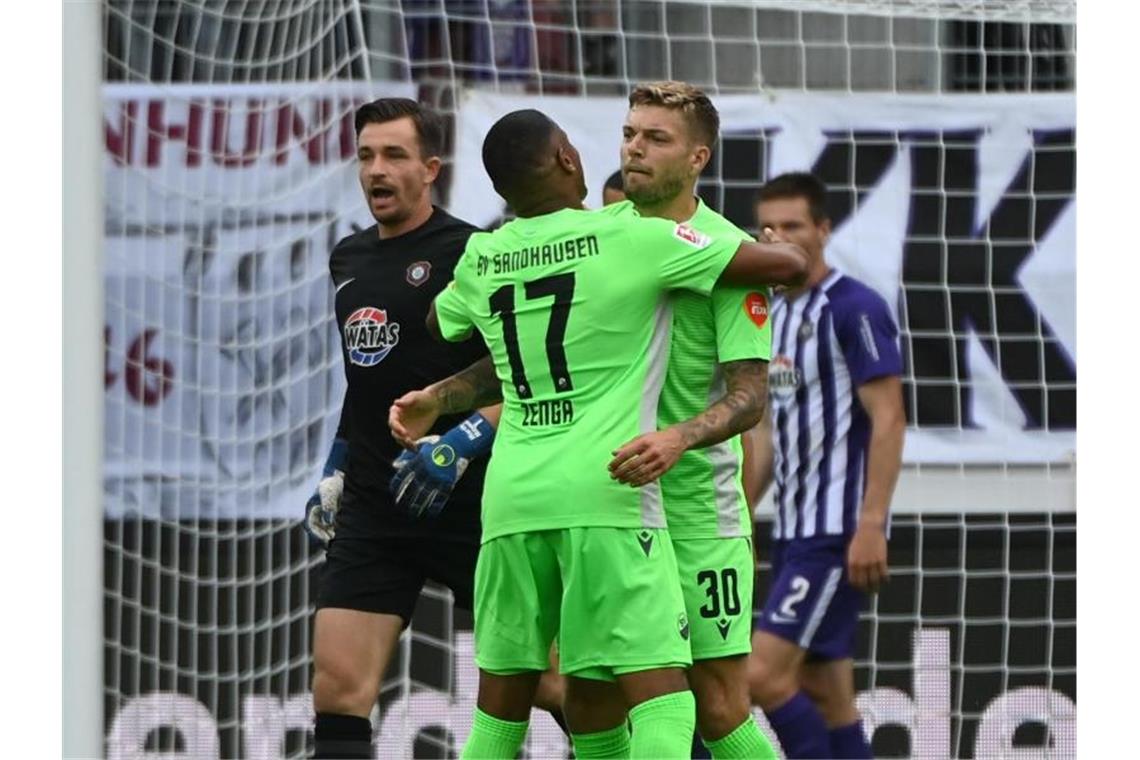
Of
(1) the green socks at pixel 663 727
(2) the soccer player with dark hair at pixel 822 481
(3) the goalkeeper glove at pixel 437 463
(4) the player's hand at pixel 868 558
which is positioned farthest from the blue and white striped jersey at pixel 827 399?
(1) the green socks at pixel 663 727

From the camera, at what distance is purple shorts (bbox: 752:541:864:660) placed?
6.72 m

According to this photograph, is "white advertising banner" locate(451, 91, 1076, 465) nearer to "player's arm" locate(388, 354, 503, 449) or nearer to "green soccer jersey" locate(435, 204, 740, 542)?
"player's arm" locate(388, 354, 503, 449)

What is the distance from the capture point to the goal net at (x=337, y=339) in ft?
24.7

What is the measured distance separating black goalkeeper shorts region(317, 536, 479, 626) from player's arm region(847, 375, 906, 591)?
159 centimetres

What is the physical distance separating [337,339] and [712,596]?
115 inches

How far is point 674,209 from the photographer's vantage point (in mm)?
4961

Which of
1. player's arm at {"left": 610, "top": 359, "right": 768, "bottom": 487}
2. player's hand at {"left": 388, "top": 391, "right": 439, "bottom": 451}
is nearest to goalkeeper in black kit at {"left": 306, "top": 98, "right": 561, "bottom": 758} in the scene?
player's hand at {"left": 388, "top": 391, "right": 439, "bottom": 451}

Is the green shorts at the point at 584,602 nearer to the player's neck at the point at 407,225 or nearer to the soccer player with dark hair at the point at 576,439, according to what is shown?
the soccer player with dark hair at the point at 576,439

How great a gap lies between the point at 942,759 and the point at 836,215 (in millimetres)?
2060

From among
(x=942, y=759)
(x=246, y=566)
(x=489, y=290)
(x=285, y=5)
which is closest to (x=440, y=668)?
(x=246, y=566)

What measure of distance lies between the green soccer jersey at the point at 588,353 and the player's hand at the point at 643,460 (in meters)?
0.05

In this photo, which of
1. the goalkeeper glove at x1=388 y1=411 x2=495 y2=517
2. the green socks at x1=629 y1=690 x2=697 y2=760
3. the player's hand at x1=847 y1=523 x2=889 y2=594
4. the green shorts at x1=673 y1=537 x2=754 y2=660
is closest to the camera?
the green socks at x1=629 y1=690 x2=697 y2=760

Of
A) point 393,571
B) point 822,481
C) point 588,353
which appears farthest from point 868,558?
point 588,353

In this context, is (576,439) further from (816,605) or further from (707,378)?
(816,605)
